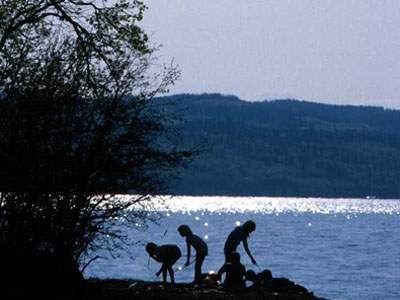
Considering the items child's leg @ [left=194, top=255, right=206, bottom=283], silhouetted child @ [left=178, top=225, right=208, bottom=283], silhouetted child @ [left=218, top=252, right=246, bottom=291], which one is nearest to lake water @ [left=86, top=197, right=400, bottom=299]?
child's leg @ [left=194, top=255, right=206, bottom=283]

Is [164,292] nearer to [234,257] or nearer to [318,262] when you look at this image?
[234,257]

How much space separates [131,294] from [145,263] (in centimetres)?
6429

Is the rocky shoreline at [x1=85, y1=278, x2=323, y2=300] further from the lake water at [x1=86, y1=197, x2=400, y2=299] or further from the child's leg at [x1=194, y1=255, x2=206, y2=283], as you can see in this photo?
the lake water at [x1=86, y1=197, x2=400, y2=299]

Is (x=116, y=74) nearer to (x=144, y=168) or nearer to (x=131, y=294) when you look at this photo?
A: (x=144, y=168)

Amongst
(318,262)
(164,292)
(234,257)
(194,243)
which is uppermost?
(194,243)

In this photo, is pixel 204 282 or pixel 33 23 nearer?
pixel 33 23

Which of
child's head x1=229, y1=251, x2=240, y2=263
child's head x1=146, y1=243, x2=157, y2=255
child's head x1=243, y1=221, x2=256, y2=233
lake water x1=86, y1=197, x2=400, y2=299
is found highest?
child's head x1=243, y1=221, x2=256, y2=233

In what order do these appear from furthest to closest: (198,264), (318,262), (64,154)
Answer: (318,262) < (198,264) < (64,154)

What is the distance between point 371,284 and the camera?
253ft

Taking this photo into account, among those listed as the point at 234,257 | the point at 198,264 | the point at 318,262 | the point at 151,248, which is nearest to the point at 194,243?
the point at 151,248

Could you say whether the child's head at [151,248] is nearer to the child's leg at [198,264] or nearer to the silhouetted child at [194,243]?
the silhouetted child at [194,243]

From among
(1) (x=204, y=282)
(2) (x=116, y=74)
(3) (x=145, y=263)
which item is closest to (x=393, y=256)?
(3) (x=145, y=263)

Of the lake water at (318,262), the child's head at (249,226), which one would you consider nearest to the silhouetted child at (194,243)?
the child's head at (249,226)

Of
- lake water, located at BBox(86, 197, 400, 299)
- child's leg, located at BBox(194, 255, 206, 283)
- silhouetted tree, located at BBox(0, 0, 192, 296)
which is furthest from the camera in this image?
lake water, located at BBox(86, 197, 400, 299)
